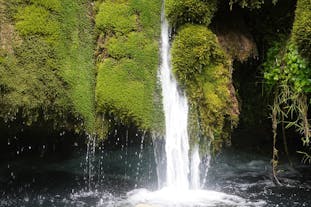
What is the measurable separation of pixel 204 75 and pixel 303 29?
123cm

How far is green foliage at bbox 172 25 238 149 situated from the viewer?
600 cm

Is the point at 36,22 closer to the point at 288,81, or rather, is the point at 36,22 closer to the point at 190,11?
the point at 190,11

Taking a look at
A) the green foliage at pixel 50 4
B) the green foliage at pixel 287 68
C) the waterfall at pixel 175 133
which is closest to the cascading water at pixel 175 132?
the waterfall at pixel 175 133

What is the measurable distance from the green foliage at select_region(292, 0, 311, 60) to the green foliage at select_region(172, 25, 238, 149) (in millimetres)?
885

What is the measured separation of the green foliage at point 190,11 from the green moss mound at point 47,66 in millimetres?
1034

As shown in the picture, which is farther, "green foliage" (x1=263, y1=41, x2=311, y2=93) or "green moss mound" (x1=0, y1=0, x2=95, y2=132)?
"green foliage" (x1=263, y1=41, x2=311, y2=93)

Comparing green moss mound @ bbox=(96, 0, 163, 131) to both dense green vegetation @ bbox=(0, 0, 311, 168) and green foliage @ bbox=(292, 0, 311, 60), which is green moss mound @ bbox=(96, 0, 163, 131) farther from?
green foliage @ bbox=(292, 0, 311, 60)

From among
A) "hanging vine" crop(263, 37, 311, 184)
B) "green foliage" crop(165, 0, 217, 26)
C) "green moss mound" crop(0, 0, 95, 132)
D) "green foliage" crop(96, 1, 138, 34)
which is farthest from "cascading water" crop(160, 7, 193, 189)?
"hanging vine" crop(263, 37, 311, 184)

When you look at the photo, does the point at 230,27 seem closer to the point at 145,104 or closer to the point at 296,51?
the point at 296,51

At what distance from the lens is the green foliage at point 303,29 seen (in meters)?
5.92

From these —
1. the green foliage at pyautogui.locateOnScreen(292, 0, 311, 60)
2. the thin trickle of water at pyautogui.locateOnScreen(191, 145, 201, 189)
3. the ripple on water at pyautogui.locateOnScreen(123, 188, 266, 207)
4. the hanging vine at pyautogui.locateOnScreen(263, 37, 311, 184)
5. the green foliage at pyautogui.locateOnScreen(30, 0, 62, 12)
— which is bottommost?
the ripple on water at pyautogui.locateOnScreen(123, 188, 266, 207)

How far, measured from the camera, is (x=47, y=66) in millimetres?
5973

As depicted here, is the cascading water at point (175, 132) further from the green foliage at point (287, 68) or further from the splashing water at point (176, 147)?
the green foliage at point (287, 68)

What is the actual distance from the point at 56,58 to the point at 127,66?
2.70ft
